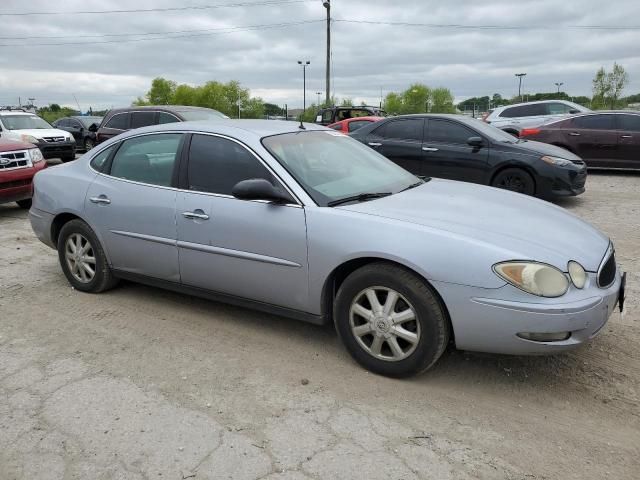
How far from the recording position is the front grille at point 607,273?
3.16m

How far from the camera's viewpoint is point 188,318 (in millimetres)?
4359

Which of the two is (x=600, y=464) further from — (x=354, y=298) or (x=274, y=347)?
(x=274, y=347)

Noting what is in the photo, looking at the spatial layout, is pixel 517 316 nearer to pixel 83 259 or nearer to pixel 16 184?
pixel 83 259

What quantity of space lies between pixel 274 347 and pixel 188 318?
0.90m

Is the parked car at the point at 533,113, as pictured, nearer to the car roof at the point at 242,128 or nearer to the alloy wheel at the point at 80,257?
the car roof at the point at 242,128

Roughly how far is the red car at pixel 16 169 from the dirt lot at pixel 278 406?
4498 millimetres

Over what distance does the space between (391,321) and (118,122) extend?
35.9 feet

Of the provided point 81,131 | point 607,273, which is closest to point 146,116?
point 607,273

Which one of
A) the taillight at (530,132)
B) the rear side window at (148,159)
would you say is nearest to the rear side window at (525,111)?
the taillight at (530,132)

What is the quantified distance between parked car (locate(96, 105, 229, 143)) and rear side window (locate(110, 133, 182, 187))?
6.58 metres

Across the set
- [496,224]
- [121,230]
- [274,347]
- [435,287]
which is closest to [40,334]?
[121,230]

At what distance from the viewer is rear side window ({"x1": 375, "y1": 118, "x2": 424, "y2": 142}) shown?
9.30 meters

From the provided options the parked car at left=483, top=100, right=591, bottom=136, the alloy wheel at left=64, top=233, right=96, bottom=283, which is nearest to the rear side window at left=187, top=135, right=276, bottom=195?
A: the alloy wheel at left=64, top=233, right=96, bottom=283

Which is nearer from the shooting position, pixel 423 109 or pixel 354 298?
pixel 354 298
